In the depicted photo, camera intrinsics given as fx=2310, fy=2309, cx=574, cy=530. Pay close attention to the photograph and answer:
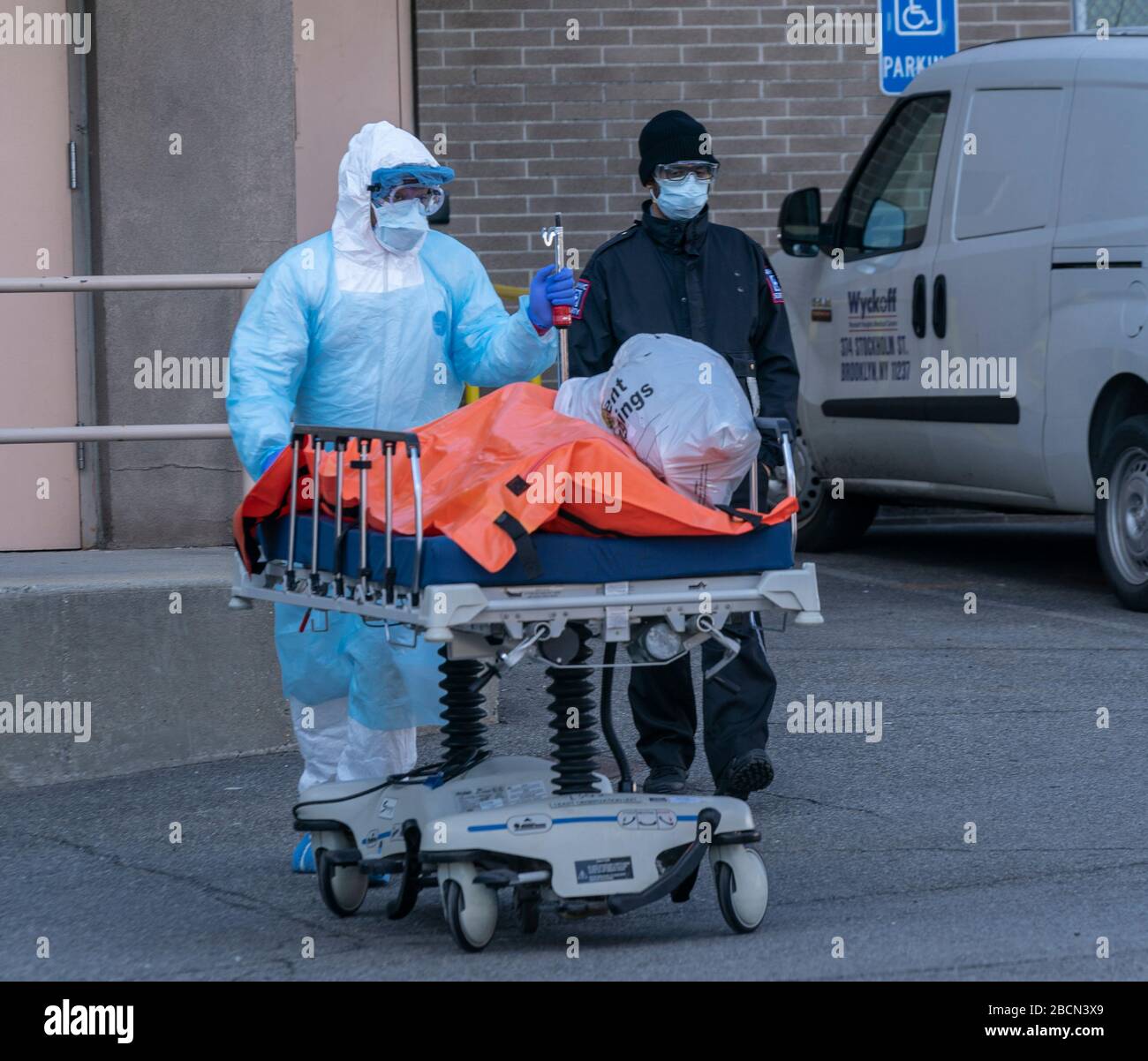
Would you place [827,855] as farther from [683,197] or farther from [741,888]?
[683,197]

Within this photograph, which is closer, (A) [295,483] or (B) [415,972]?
(B) [415,972]

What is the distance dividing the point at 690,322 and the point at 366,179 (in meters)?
1.18

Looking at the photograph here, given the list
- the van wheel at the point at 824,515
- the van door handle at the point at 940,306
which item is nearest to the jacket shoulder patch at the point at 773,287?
the van door handle at the point at 940,306

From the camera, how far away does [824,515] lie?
38.0ft

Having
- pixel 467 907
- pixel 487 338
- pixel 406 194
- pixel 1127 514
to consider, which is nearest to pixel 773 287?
pixel 487 338

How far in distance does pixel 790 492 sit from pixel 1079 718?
9.35 feet

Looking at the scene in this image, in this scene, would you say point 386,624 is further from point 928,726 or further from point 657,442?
point 928,726

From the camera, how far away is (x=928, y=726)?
24.1 ft

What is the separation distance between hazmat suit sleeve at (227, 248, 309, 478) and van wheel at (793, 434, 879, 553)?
5.95 m

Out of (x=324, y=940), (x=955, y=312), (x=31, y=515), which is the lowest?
(x=324, y=940)

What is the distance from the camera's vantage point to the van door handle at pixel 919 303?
33.1ft

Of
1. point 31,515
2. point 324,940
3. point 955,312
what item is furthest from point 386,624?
A: point 955,312

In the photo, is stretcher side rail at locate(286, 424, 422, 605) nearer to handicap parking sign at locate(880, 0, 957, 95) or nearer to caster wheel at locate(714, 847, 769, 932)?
caster wheel at locate(714, 847, 769, 932)

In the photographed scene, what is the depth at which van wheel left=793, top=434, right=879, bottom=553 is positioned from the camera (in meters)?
11.3
